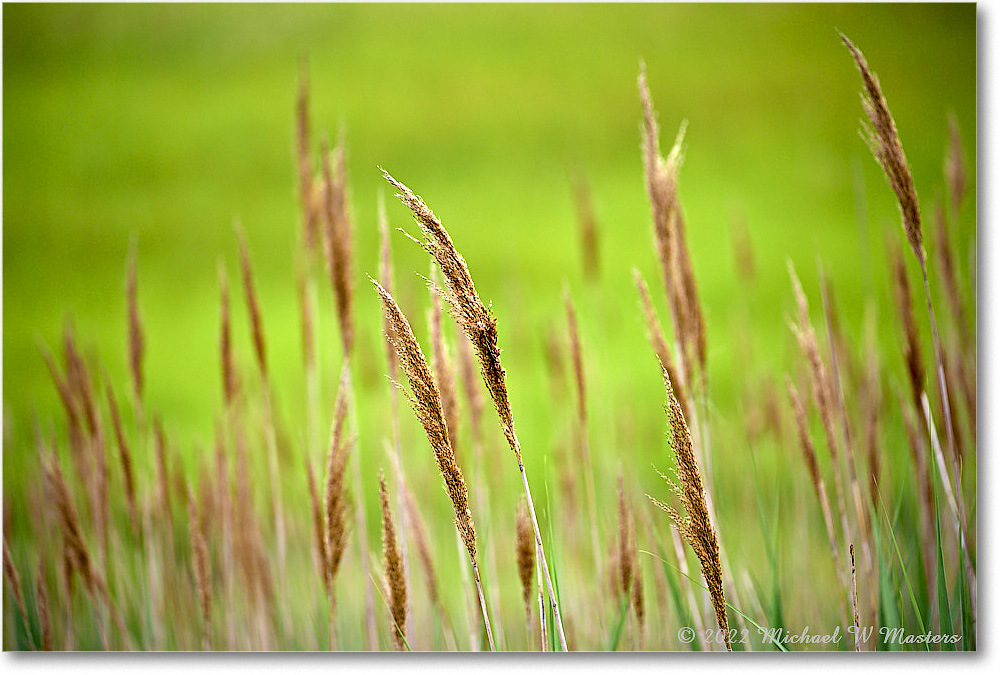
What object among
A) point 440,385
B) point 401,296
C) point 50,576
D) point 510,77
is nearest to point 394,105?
point 510,77

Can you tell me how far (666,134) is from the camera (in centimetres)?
171

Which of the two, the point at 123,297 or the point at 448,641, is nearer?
the point at 448,641

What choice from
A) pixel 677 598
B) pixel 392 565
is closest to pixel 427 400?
pixel 392 565

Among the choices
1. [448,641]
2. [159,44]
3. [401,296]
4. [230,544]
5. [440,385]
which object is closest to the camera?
[440,385]

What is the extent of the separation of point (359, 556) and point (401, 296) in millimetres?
630

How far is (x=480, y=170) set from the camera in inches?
73.8

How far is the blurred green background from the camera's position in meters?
1.66

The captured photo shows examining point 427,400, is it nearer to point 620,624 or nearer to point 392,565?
point 392,565

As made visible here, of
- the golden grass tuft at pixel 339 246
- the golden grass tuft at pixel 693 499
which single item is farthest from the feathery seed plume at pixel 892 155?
the golden grass tuft at pixel 339 246

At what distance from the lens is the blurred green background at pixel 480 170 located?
65.4 inches

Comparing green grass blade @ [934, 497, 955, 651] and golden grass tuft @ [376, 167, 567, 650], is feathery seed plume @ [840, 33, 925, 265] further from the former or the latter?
golden grass tuft @ [376, 167, 567, 650]

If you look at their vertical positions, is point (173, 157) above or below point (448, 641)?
above

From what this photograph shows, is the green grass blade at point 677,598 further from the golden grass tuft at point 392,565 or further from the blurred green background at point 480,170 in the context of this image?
the golden grass tuft at point 392,565

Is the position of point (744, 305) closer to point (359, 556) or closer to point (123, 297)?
point (359, 556)
